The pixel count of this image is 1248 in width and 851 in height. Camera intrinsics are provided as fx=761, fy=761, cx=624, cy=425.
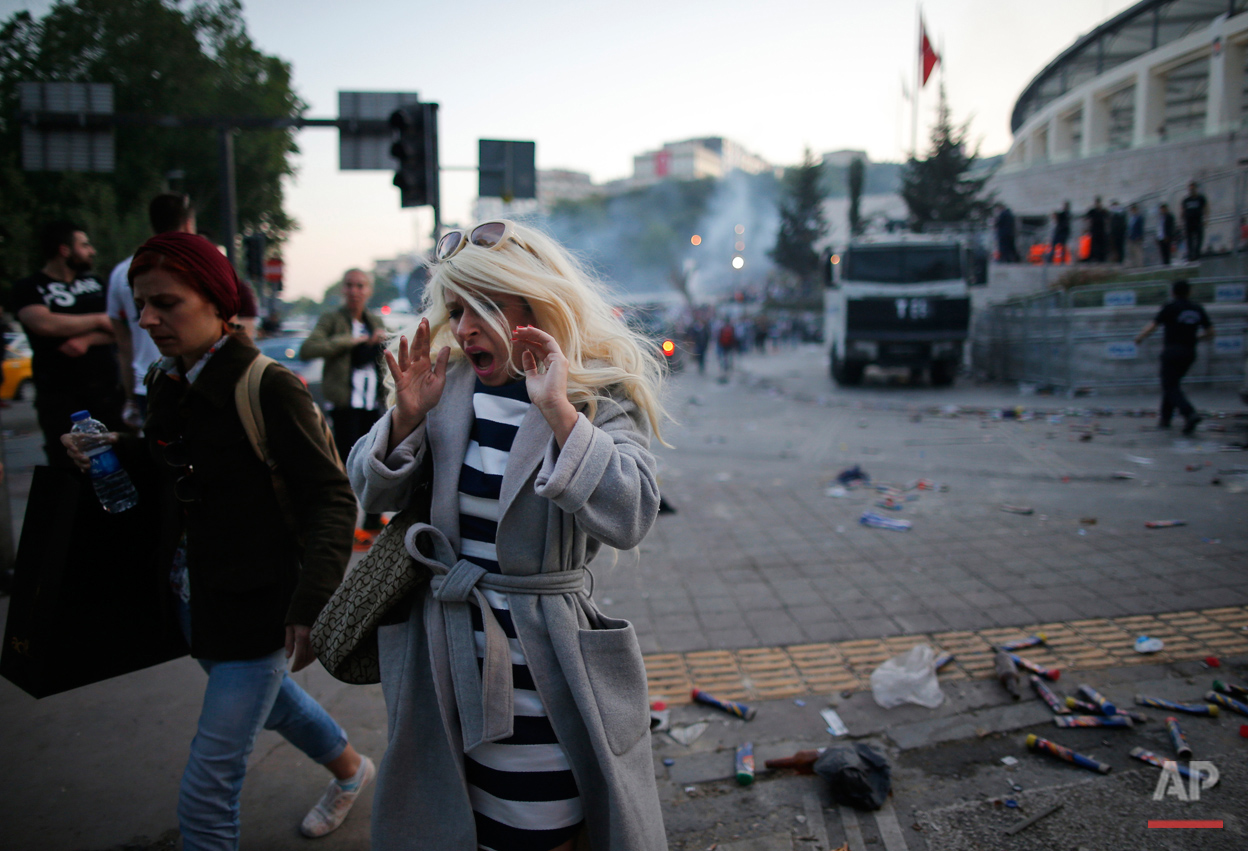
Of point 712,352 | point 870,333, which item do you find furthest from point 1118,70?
point 870,333

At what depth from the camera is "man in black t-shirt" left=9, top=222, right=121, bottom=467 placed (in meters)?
4.64

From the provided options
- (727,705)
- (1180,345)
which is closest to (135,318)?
(727,705)

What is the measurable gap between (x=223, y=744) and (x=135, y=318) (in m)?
3.18

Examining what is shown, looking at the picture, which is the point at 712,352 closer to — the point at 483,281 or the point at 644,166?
the point at 483,281

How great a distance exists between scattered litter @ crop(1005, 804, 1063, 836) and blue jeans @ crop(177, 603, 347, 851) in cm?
245

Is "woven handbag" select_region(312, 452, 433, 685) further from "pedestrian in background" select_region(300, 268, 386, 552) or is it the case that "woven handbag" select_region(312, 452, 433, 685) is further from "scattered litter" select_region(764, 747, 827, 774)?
"pedestrian in background" select_region(300, 268, 386, 552)

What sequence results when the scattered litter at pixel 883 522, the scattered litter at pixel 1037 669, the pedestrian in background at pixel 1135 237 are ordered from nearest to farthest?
the scattered litter at pixel 1037 669
the scattered litter at pixel 883 522
the pedestrian in background at pixel 1135 237

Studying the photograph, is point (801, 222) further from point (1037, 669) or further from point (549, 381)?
point (549, 381)

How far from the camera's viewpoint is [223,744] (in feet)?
6.66

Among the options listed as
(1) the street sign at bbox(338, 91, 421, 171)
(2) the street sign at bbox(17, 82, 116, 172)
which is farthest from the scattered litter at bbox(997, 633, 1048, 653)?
(2) the street sign at bbox(17, 82, 116, 172)

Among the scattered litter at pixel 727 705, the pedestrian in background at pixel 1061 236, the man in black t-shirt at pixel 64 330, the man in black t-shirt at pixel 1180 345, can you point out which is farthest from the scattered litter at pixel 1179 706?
the pedestrian in background at pixel 1061 236

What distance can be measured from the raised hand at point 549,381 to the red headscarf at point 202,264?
1.04 meters

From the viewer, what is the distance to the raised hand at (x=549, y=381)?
158 cm

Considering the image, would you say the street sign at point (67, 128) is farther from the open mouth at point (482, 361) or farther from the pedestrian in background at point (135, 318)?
the open mouth at point (482, 361)
